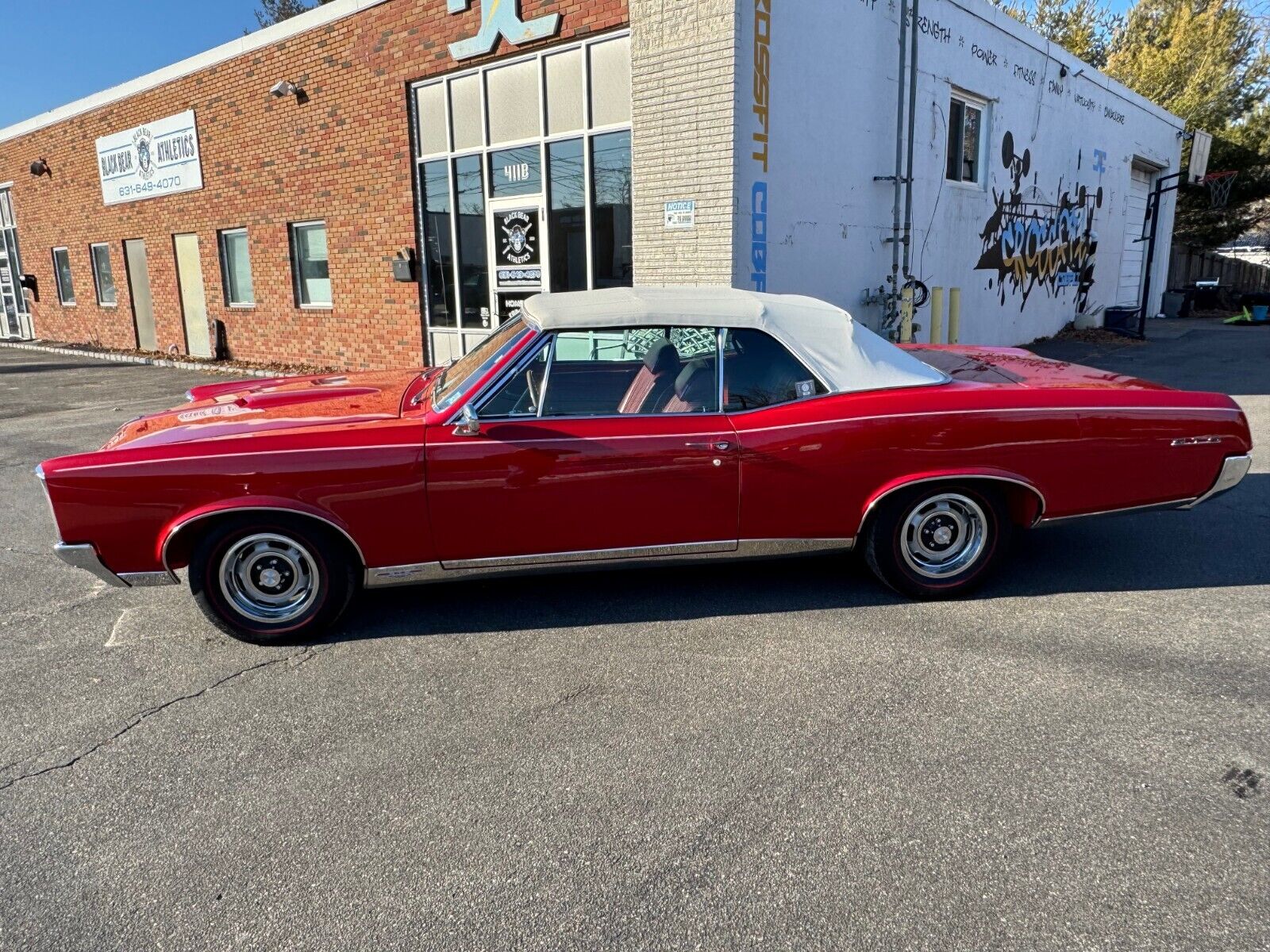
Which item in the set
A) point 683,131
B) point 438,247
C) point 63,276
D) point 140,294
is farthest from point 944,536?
point 63,276

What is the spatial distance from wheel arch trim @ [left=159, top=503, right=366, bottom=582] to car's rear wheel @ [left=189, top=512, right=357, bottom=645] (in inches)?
2.7

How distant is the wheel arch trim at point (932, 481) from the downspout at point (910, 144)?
7675 mm

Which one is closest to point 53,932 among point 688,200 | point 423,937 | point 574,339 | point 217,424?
point 423,937

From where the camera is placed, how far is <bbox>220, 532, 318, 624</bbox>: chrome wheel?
11.8 feet

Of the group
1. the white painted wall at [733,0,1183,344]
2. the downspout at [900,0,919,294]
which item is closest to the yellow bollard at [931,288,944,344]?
the white painted wall at [733,0,1183,344]

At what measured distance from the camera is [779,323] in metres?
3.93

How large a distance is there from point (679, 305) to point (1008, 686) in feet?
7.14

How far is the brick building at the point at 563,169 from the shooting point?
8750mm

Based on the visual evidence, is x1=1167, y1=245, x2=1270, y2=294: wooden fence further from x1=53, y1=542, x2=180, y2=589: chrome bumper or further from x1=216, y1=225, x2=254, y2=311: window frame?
x1=53, y1=542, x2=180, y2=589: chrome bumper

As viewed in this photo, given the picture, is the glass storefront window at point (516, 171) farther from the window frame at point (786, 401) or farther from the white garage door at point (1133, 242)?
the white garage door at point (1133, 242)

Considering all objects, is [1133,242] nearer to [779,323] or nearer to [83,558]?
[779,323]

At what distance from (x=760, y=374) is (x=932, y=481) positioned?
93 centimetres

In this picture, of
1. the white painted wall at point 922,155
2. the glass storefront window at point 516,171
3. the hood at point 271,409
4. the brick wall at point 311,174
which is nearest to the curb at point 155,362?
the brick wall at point 311,174

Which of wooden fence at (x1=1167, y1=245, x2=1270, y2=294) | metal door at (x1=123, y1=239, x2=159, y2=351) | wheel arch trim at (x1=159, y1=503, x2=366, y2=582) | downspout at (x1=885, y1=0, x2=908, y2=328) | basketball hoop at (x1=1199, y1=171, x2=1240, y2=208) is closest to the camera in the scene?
wheel arch trim at (x1=159, y1=503, x2=366, y2=582)
